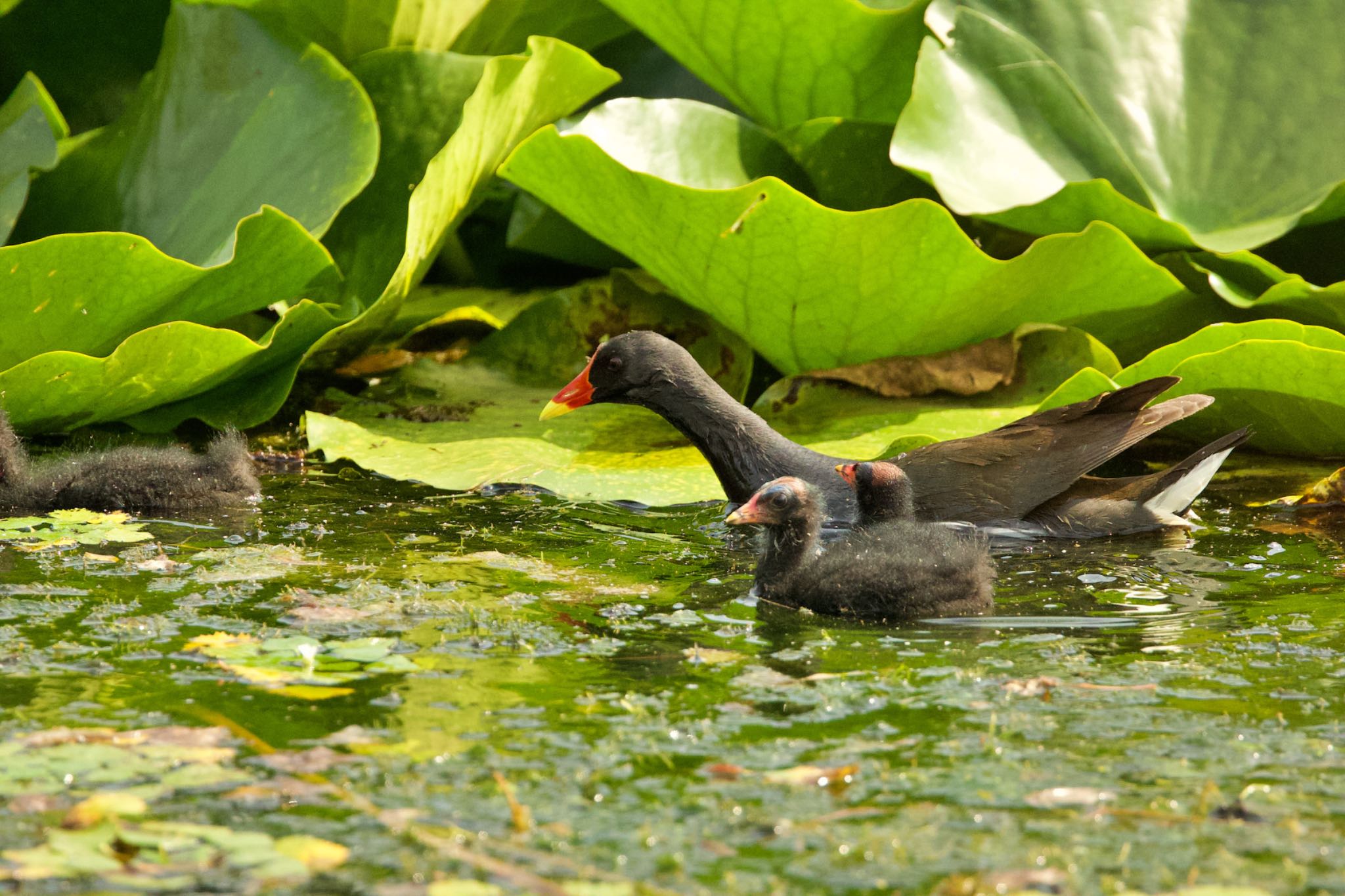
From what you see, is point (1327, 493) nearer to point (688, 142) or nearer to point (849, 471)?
point (849, 471)

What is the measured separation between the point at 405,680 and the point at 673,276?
8.87ft

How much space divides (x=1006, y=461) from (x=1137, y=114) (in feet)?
5.52

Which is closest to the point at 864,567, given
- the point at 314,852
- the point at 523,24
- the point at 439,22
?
the point at 314,852

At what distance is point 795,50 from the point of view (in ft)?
18.0

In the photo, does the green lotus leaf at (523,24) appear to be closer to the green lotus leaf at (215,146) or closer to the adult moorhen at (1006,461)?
the green lotus leaf at (215,146)

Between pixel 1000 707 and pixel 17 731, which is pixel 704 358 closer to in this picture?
pixel 1000 707

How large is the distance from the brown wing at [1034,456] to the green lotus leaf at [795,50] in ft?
5.88

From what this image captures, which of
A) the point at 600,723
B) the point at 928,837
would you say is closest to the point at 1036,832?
the point at 928,837

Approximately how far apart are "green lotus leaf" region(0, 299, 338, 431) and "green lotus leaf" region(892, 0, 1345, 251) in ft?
7.11

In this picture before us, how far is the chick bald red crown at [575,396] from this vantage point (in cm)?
496

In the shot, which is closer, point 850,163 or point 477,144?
point 477,144

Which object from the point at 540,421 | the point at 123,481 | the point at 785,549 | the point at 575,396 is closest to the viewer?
the point at 785,549

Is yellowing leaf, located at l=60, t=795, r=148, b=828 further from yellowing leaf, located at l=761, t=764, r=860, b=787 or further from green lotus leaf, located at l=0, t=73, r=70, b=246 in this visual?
green lotus leaf, located at l=0, t=73, r=70, b=246

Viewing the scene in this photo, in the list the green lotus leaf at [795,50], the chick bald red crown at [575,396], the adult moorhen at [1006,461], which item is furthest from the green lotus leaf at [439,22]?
the adult moorhen at [1006,461]
